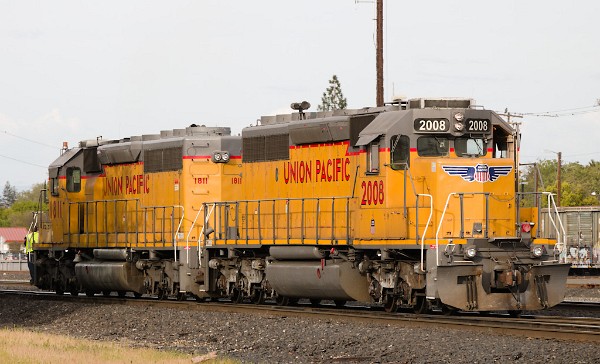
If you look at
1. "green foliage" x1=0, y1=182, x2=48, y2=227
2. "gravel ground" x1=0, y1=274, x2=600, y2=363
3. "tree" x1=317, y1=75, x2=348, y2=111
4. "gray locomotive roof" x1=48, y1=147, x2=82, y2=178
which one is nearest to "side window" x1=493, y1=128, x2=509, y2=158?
"gravel ground" x1=0, y1=274, x2=600, y2=363

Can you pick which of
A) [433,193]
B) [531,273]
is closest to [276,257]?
[433,193]

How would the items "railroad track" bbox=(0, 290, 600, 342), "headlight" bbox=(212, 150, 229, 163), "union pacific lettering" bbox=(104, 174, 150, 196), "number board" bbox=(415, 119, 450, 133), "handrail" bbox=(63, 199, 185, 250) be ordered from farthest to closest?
"union pacific lettering" bbox=(104, 174, 150, 196) → "handrail" bbox=(63, 199, 185, 250) → "headlight" bbox=(212, 150, 229, 163) → "number board" bbox=(415, 119, 450, 133) → "railroad track" bbox=(0, 290, 600, 342)

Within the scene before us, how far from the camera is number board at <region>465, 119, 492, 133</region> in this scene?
62.5ft

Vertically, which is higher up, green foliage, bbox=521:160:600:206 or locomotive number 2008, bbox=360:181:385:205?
green foliage, bbox=521:160:600:206

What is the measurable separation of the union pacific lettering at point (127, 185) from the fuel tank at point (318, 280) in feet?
19.8

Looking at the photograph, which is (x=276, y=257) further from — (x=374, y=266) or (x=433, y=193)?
(x=433, y=193)

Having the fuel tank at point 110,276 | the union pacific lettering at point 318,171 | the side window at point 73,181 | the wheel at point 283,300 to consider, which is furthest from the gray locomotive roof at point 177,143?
the wheel at point 283,300

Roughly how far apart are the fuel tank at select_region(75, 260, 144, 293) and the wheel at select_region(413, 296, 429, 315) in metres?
9.46

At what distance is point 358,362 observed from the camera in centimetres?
1352

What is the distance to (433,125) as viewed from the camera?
19.0 meters

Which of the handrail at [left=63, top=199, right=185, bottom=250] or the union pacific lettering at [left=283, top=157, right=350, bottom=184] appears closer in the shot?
the union pacific lettering at [left=283, top=157, right=350, bottom=184]

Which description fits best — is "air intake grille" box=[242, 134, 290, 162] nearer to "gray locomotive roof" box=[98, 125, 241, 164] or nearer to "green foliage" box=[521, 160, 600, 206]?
"gray locomotive roof" box=[98, 125, 241, 164]

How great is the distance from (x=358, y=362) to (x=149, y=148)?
47.2ft

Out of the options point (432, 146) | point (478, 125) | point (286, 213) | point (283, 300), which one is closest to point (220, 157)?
point (286, 213)
